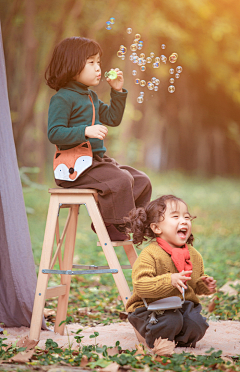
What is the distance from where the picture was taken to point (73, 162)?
6.10 feet

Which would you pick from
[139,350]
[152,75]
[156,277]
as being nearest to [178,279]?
[156,277]

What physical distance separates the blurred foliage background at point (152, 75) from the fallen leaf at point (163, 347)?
13.9ft

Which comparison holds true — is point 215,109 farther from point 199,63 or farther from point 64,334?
point 64,334

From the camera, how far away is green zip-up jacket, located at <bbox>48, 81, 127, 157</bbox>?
70.6 inches

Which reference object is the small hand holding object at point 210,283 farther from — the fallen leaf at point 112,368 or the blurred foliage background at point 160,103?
the blurred foliage background at point 160,103

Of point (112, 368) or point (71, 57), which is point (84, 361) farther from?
point (71, 57)

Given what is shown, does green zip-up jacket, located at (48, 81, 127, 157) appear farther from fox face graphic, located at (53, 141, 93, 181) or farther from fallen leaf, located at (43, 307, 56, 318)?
fallen leaf, located at (43, 307, 56, 318)

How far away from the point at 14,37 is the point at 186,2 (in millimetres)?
2944

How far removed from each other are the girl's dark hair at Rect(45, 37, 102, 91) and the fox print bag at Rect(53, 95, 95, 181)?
1.10 ft

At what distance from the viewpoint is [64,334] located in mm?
2172

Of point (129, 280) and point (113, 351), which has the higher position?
point (113, 351)

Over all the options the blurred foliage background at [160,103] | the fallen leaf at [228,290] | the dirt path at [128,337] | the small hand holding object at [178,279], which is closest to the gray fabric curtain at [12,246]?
the dirt path at [128,337]

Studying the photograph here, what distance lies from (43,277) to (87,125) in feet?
2.32

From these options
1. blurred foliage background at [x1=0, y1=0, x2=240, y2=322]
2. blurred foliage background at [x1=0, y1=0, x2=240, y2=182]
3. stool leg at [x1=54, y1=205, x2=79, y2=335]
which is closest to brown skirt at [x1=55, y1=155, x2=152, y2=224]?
stool leg at [x1=54, y1=205, x2=79, y2=335]
